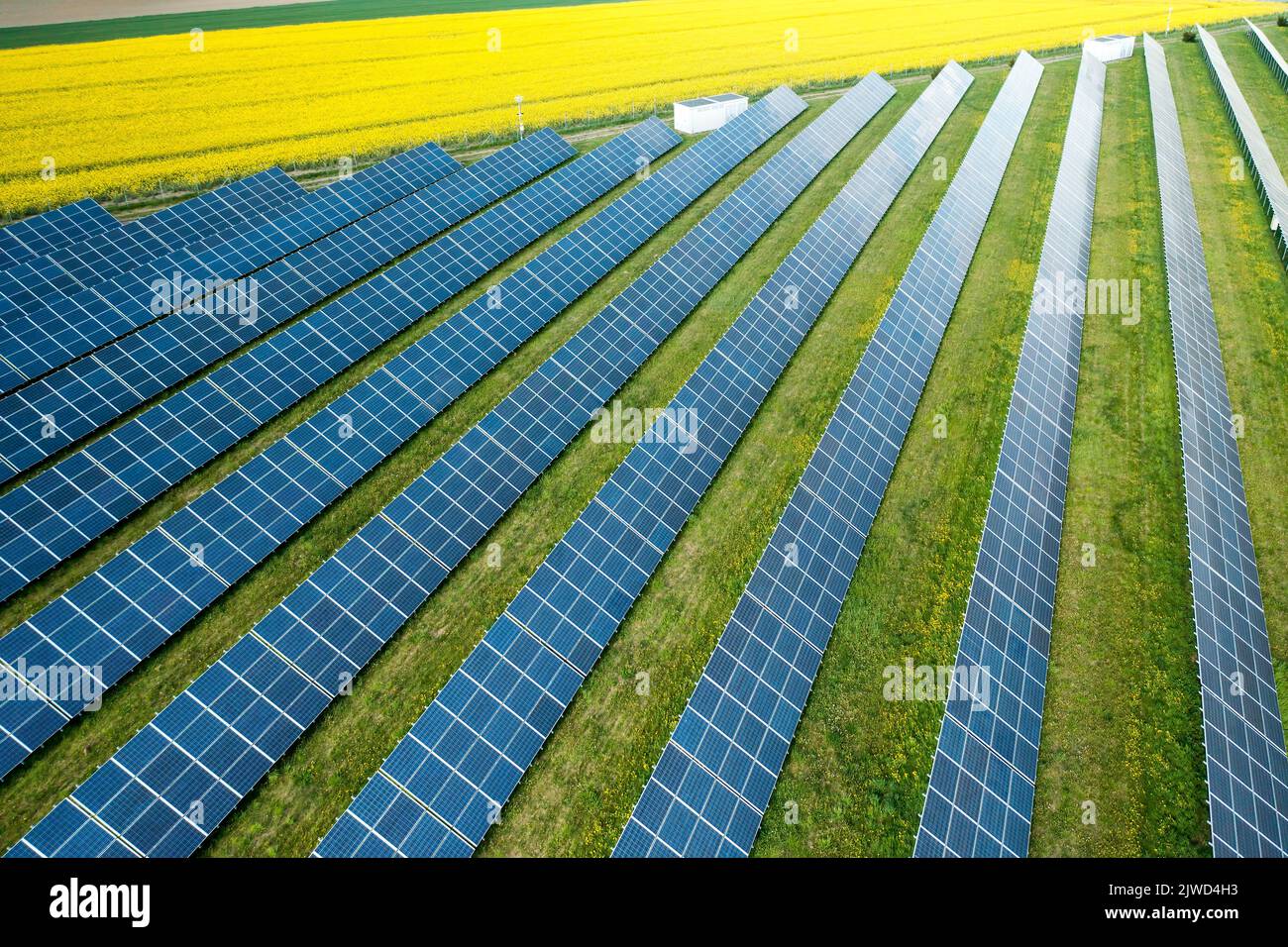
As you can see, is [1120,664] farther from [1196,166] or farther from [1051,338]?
[1196,166]

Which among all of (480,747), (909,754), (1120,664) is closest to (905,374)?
(1120,664)

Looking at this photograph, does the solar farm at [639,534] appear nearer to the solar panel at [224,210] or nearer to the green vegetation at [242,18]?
the solar panel at [224,210]

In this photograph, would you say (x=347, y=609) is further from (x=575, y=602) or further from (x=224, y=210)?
(x=224, y=210)

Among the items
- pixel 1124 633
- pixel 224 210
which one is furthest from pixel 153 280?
pixel 1124 633

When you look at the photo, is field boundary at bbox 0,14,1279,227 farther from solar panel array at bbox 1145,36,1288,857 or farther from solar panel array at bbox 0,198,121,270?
solar panel array at bbox 1145,36,1288,857

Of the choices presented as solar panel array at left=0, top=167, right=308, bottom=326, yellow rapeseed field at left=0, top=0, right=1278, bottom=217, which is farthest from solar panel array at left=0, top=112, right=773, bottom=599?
yellow rapeseed field at left=0, top=0, right=1278, bottom=217
